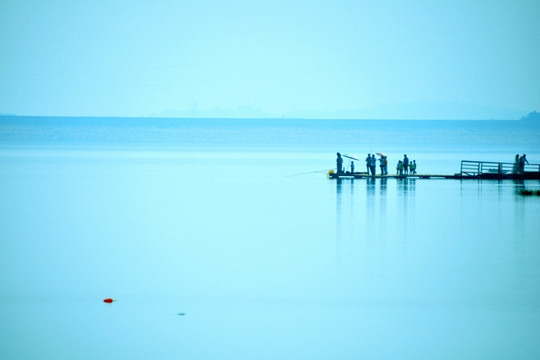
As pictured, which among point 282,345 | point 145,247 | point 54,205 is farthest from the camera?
point 54,205

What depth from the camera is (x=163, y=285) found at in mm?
15062

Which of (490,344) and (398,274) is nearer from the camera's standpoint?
(490,344)

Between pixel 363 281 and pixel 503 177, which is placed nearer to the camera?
pixel 363 281

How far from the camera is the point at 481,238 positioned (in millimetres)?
20406

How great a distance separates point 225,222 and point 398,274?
8757 millimetres

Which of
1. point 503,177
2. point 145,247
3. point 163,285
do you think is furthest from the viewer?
point 503,177

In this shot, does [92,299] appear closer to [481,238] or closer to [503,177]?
[481,238]

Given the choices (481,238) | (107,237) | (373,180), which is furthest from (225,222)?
(373,180)

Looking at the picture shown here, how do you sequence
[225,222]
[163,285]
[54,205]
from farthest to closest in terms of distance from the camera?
[54,205] < [225,222] < [163,285]

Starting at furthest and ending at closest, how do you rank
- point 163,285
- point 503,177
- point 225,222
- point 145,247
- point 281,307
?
1. point 503,177
2. point 225,222
3. point 145,247
4. point 163,285
5. point 281,307

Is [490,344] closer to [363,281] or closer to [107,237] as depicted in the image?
[363,281]

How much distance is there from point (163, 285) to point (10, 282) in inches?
116

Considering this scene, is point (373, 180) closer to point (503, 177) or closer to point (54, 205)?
point (503, 177)

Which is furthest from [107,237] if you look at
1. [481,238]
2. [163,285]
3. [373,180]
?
[373,180]
